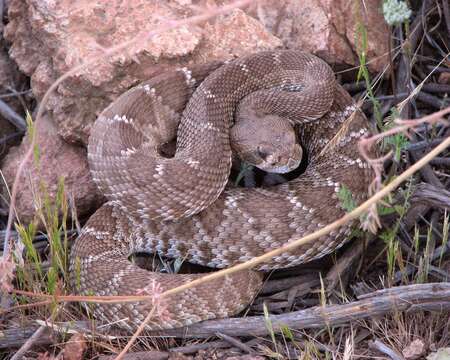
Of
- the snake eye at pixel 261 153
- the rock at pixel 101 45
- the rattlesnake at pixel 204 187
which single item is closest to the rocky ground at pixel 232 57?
the rock at pixel 101 45

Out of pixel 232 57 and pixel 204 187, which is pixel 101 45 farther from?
pixel 204 187

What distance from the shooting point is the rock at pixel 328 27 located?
507 centimetres

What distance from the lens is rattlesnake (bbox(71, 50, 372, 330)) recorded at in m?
4.02

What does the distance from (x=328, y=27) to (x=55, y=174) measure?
8.18 feet

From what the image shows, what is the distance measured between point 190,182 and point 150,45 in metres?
1.20

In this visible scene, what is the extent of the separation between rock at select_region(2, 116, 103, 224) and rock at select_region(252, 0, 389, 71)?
1.95 m

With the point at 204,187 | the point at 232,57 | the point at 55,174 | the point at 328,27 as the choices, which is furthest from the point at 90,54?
the point at 328,27

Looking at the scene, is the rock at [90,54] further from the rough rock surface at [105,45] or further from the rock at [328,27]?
the rock at [328,27]

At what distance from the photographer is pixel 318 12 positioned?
511 cm

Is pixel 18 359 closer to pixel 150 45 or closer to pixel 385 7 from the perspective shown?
pixel 150 45

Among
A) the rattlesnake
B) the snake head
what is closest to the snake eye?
the snake head

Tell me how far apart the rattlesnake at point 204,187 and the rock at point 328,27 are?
0.40 meters

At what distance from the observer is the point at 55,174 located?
15.7ft

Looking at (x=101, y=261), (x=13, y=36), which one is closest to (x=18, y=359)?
(x=101, y=261)
